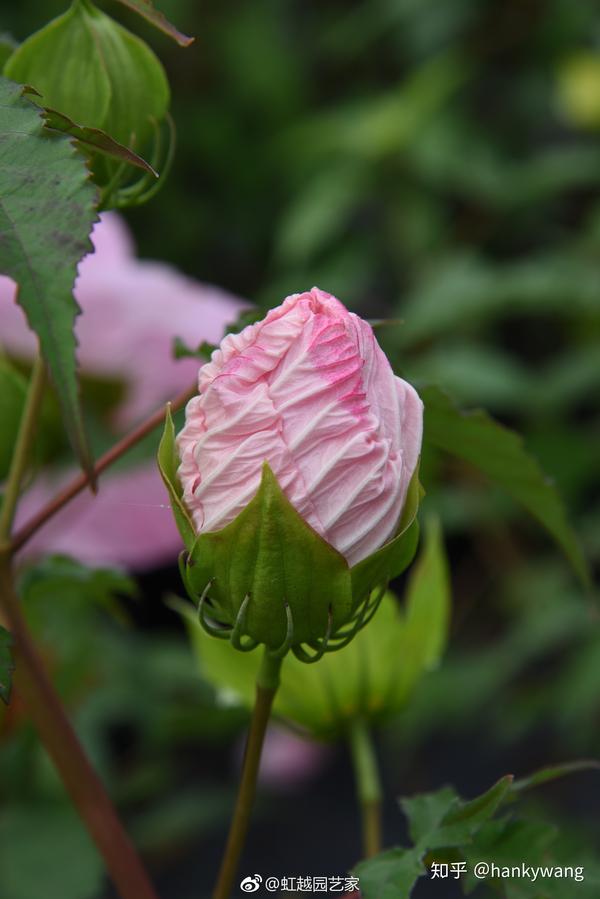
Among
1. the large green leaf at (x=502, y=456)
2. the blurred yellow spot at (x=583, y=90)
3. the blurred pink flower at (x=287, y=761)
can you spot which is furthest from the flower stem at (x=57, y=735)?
the blurred yellow spot at (x=583, y=90)

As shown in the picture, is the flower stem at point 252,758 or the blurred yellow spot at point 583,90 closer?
the flower stem at point 252,758

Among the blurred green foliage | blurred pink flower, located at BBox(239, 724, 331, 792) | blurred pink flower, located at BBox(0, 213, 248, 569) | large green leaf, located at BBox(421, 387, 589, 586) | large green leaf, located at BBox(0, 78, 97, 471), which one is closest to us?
large green leaf, located at BBox(0, 78, 97, 471)

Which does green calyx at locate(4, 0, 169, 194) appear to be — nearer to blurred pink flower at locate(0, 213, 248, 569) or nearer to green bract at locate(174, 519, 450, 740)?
green bract at locate(174, 519, 450, 740)

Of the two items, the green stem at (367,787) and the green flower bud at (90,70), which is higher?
the green flower bud at (90,70)

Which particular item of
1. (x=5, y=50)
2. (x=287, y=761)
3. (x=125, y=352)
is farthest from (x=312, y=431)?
(x=287, y=761)

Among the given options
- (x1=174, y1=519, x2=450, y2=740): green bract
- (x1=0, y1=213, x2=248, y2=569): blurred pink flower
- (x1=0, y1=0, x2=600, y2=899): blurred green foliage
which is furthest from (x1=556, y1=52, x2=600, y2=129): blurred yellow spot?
(x1=174, y1=519, x2=450, y2=740): green bract

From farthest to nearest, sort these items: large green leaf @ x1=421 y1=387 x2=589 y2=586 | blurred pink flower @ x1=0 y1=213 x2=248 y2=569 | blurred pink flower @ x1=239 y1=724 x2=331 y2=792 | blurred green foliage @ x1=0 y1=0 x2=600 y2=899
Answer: blurred pink flower @ x1=239 y1=724 x2=331 y2=792 → blurred green foliage @ x1=0 y1=0 x2=600 y2=899 → blurred pink flower @ x1=0 y1=213 x2=248 y2=569 → large green leaf @ x1=421 y1=387 x2=589 y2=586

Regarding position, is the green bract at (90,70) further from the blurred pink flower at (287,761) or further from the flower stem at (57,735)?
the blurred pink flower at (287,761)
